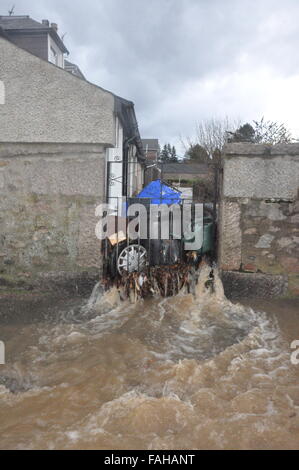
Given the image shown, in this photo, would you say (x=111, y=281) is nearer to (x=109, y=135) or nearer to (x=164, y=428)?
(x=109, y=135)

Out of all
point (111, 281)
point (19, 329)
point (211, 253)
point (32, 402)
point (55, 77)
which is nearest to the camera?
point (32, 402)

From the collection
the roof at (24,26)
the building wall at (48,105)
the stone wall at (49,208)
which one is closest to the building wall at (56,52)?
the roof at (24,26)

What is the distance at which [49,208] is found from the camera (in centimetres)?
461

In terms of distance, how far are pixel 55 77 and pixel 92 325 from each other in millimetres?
2937

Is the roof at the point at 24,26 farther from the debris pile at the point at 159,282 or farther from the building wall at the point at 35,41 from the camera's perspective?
the debris pile at the point at 159,282

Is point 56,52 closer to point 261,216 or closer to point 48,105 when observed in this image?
point 48,105

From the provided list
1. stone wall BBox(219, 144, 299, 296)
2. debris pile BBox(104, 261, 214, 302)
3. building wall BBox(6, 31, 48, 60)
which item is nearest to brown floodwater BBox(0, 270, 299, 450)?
debris pile BBox(104, 261, 214, 302)

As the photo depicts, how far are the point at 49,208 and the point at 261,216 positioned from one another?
2.67 metres

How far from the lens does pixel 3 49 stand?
14.4 ft

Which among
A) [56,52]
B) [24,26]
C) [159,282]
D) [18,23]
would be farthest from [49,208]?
[56,52]

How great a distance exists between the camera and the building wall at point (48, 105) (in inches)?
171

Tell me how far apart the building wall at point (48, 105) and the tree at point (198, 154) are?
1402cm

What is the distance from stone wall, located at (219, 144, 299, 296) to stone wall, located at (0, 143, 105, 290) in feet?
5.32
